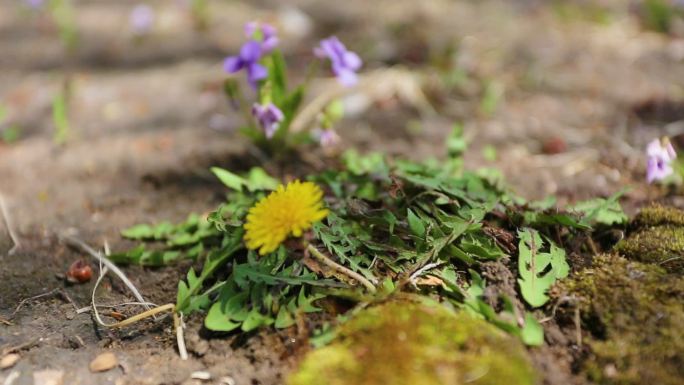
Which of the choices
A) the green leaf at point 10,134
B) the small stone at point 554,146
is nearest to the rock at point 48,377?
the green leaf at point 10,134

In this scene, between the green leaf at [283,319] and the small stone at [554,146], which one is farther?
the small stone at [554,146]

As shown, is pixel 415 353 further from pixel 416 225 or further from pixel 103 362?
pixel 103 362

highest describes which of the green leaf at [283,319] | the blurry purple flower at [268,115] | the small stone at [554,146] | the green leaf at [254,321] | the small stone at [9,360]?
the blurry purple flower at [268,115]

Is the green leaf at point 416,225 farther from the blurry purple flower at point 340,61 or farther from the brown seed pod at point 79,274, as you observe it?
the brown seed pod at point 79,274

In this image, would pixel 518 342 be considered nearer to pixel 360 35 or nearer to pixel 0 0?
pixel 360 35

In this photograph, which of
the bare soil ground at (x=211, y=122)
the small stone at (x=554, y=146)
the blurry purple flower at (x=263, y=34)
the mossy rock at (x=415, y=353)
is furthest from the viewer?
the small stone at (x=554, y=146)

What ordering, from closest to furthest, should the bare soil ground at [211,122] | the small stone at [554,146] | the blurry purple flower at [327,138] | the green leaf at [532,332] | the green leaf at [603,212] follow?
1. the green leaf at [532,332]
2. the bare soil ground at [211,122]
3. the green leaf at [603,212]
4. the blurry purple flower at [327,138]
5. the small stone at [554,146]

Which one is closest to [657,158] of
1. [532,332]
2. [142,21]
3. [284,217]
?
[532,332]
